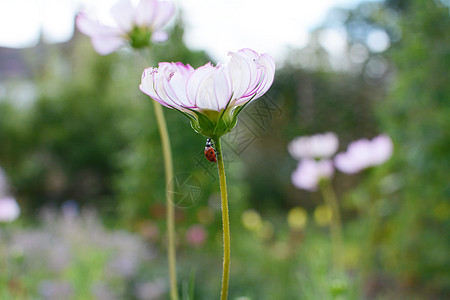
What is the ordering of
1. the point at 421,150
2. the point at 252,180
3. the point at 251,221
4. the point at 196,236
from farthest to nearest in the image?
1. the point at 252,180
2. the point at 251,221
3. the point at 196,236
4. the point at 421,150

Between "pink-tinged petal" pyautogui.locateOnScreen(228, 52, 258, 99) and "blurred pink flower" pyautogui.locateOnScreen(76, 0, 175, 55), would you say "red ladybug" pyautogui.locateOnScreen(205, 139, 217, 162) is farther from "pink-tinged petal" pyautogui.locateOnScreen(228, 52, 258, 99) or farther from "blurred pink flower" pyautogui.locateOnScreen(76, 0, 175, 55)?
"blurred pink flower" pyautogui.locateOnScreen(76, 0, 175, 55)

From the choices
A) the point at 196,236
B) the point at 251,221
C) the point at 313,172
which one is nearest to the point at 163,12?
the point at 313,172

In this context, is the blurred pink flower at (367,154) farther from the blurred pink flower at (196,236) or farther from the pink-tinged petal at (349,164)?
the blurred pink flower at (196,236)

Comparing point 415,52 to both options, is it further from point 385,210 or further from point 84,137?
point 84,137

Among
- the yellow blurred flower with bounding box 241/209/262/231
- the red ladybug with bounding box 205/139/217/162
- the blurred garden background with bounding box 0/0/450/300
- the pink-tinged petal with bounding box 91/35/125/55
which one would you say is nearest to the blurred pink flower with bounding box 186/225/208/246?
the blurred garden background with bounding box 0/0/450/300

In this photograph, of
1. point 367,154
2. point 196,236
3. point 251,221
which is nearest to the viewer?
point 367,154

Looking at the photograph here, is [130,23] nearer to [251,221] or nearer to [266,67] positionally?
[266,67]
